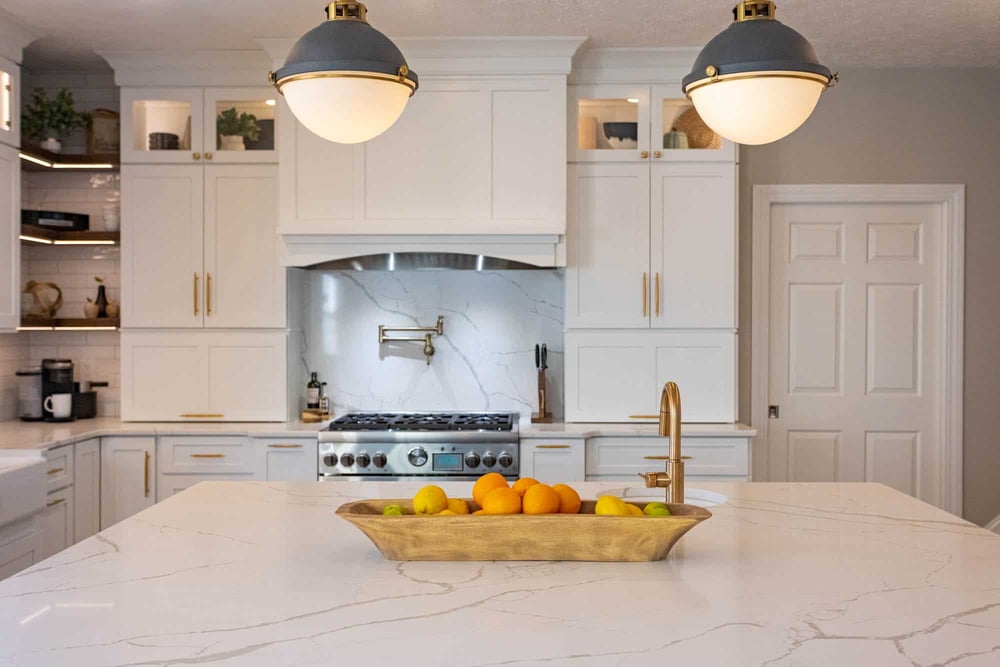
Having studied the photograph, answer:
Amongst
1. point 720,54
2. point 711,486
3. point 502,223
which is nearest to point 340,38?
point 720,54

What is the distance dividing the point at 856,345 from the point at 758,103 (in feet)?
10.0

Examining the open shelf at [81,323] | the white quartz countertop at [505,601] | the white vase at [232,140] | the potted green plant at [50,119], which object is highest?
the potted green plant at [50,119]

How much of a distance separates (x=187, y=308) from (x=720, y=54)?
311cm

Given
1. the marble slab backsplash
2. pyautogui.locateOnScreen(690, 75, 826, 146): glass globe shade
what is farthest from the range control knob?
pyautogui.locateOnScreen(690, 75, 826, 146): glass globe shade

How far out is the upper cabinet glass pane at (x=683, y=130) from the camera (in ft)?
14.0

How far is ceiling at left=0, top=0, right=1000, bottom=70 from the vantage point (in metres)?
3.64

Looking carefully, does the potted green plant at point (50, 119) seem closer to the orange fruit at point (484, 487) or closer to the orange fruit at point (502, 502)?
the orange fruit at point (484, 487)

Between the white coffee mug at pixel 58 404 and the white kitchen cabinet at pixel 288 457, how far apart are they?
1010mm

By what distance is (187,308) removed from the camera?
431cm

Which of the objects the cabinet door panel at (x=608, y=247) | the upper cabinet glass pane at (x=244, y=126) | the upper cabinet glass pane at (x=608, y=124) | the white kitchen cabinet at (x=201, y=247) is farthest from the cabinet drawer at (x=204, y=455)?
the upper cabinet glass pane at (x=608, y=124)

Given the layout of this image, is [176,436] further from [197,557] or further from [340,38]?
[340,38]

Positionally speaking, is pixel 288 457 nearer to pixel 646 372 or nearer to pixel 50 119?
pixel 646 372

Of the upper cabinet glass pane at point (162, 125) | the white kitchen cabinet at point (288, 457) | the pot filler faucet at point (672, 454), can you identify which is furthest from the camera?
the upper cabinet glass pane at point (162, 125)

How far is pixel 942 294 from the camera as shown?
4.61 m
